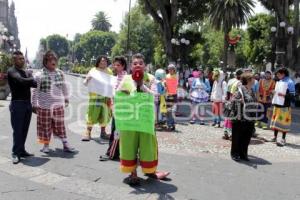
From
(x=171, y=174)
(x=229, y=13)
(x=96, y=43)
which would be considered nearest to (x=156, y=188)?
(x=171, y=174)

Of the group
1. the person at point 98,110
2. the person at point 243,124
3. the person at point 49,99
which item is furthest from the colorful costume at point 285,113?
the person at point 49,99

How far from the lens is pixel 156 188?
628 cm

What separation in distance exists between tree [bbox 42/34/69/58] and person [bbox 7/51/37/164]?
149 metres

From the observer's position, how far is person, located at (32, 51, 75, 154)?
26.6 ft

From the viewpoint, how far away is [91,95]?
9.79 meters

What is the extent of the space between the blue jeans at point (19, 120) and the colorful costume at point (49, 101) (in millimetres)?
436

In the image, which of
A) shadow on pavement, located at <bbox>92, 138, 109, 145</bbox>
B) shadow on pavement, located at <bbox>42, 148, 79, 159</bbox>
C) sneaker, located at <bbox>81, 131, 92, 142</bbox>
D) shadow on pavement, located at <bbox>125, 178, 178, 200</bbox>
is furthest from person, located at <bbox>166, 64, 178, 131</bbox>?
shadow on pavement, located at <bbox>125, 178, 178, 200</bbox>

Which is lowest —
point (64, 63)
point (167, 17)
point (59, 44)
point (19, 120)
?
point (19, 120)

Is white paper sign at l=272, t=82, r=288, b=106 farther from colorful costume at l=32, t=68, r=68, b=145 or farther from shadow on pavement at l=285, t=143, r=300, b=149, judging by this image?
colorful costume at l=32, t=68, r=68, b=145

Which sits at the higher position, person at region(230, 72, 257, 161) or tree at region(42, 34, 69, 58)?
tree at region(42, 34, 69, 58)

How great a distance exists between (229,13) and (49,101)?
119 ft

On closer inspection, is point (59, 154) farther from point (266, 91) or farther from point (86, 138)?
point (266, 91)

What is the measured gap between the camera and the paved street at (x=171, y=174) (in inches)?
239

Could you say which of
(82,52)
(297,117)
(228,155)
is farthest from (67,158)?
(82,52)
